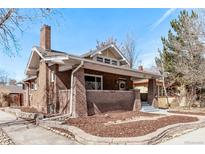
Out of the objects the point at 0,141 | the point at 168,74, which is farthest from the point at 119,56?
the point at 0,141

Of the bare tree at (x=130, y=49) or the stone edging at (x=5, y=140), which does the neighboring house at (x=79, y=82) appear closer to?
the stone edging at (x=5, y=140)

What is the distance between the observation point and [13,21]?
1002 centimetres

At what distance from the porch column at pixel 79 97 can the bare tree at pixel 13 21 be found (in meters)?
3.24

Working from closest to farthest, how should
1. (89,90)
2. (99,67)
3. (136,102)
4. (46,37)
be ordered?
(89,90), (99,67), (136,102), (46,37)

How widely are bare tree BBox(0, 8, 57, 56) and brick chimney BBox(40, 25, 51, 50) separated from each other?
4.81 metres

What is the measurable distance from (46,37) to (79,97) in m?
6.07

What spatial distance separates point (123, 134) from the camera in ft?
24.0

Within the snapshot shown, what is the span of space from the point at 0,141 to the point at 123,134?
399 cm

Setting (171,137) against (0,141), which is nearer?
(0,141)

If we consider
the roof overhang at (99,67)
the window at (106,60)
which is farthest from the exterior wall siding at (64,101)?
the window at (106,60)

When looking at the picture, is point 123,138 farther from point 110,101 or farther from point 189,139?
point 110,101

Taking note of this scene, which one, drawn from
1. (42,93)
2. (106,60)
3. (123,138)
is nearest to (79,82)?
(42,93)

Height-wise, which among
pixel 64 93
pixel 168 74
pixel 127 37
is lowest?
pixel 64 93
